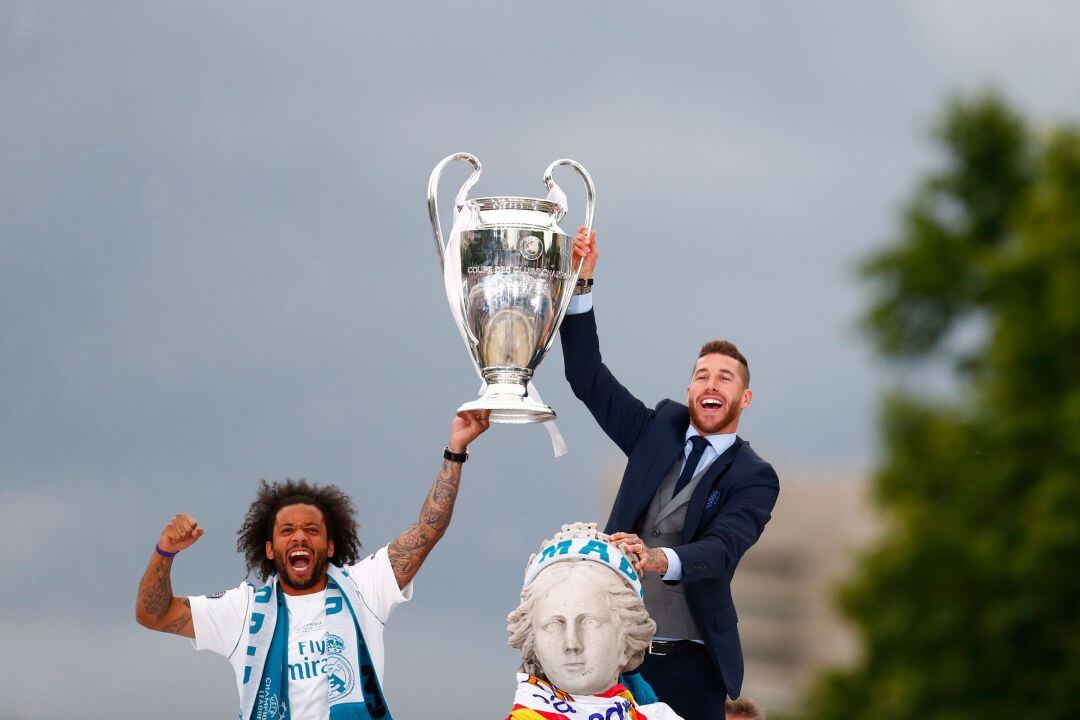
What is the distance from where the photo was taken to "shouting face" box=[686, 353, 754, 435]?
564cm

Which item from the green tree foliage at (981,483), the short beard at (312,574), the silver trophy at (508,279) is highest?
the green tree foliage at (981,483)

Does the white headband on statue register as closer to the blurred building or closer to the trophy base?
the trophy base

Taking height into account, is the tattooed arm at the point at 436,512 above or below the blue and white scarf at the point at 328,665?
above

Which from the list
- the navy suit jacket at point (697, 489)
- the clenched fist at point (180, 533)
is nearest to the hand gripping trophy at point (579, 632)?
the navy suit jacket at point (697, 489)

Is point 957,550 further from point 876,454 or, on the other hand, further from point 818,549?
point 818,549

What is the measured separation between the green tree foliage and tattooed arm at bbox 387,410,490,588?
9773mm

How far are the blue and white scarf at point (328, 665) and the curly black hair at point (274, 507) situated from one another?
1.06 feet

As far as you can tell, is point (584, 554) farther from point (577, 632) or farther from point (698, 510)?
point (698, 510)

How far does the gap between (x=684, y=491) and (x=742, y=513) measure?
0.78ft

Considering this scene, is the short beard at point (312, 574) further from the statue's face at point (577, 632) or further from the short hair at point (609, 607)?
the statue's face at point (577, 632)

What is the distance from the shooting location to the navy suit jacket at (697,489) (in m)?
5.43

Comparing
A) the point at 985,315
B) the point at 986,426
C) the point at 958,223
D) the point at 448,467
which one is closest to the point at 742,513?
the point at 448,467

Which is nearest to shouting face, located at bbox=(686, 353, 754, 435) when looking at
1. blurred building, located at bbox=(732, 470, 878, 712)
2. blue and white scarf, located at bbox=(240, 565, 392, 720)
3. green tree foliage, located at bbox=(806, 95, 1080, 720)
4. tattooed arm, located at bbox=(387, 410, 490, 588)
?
tattooed arm, located at bbox=(387, 410, 490, 588)

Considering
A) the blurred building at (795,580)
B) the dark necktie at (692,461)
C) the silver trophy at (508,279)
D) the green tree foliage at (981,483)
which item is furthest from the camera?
the blurred building at (795,580)
